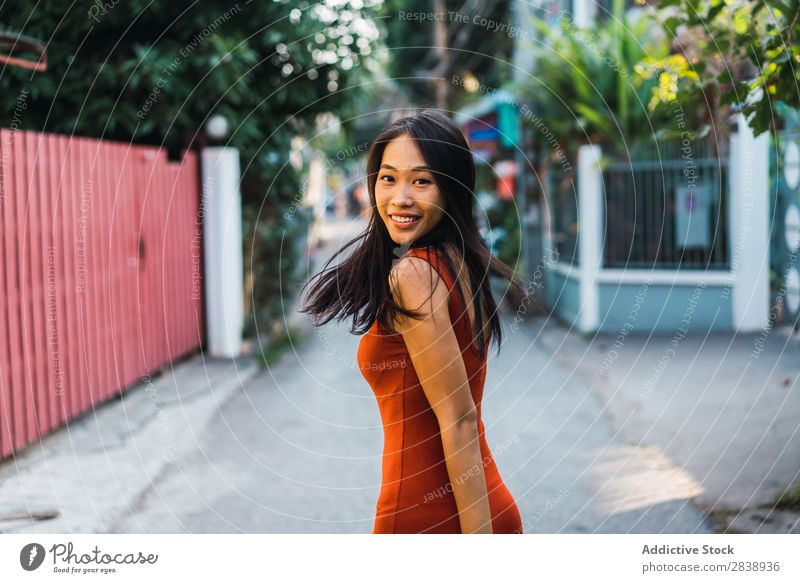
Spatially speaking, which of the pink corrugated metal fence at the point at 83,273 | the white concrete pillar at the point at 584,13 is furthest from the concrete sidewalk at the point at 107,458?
the white concrete pillar at the point at 584,13

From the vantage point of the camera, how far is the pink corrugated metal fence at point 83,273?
5773 millimetres

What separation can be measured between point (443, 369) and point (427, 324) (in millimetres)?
102

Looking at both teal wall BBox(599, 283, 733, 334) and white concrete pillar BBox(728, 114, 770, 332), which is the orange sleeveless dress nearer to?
white concrete pillar BBox(728, 114, 770, 332)

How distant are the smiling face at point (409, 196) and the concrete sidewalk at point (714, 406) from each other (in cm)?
263

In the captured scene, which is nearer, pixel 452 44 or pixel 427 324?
pixel 427 324

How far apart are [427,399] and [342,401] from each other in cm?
581

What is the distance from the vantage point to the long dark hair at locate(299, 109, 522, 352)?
2197mm

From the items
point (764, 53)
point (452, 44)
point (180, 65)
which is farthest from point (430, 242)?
point (452, 44)

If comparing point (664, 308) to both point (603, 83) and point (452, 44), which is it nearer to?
point (603, 83)

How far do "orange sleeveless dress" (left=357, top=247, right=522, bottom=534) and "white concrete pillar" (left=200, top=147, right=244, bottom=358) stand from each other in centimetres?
768

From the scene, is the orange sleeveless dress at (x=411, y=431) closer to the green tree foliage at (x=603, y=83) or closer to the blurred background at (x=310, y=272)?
the blurred background at (x=310, y=272)

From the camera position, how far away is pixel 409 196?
222 centimetres

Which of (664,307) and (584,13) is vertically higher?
(584,13)
